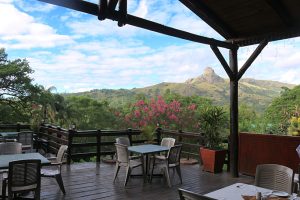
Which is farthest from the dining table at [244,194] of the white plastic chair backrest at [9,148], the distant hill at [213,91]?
the distant hill at [213,91]

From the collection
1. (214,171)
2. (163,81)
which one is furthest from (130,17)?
(163,81)

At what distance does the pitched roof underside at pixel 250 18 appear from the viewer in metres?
5.21

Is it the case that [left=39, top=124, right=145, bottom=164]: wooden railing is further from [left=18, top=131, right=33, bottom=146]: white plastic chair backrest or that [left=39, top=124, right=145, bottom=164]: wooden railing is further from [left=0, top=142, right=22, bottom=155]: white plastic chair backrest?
[left=0, top=142, right=22, bottom=155]: white plastic chair backrest

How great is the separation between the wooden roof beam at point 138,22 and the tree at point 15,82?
5.76 meters

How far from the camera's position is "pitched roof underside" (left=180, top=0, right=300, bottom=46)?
5.21m

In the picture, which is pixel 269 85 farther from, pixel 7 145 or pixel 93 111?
pixel 7 145

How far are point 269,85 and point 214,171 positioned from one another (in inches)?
426

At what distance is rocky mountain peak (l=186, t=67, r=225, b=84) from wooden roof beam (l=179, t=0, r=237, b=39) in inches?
393

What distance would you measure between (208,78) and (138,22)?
1316cm

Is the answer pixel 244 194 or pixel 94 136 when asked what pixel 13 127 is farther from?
pixel 244 194

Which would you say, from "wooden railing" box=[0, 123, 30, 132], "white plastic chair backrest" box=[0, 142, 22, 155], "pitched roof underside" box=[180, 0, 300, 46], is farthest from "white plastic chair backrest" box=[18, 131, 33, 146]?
"pitched roof underside" box=[180, 0, 300, 46]

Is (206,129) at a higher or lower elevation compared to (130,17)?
lower

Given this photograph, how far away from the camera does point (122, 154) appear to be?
531cm

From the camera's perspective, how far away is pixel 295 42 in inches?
235
